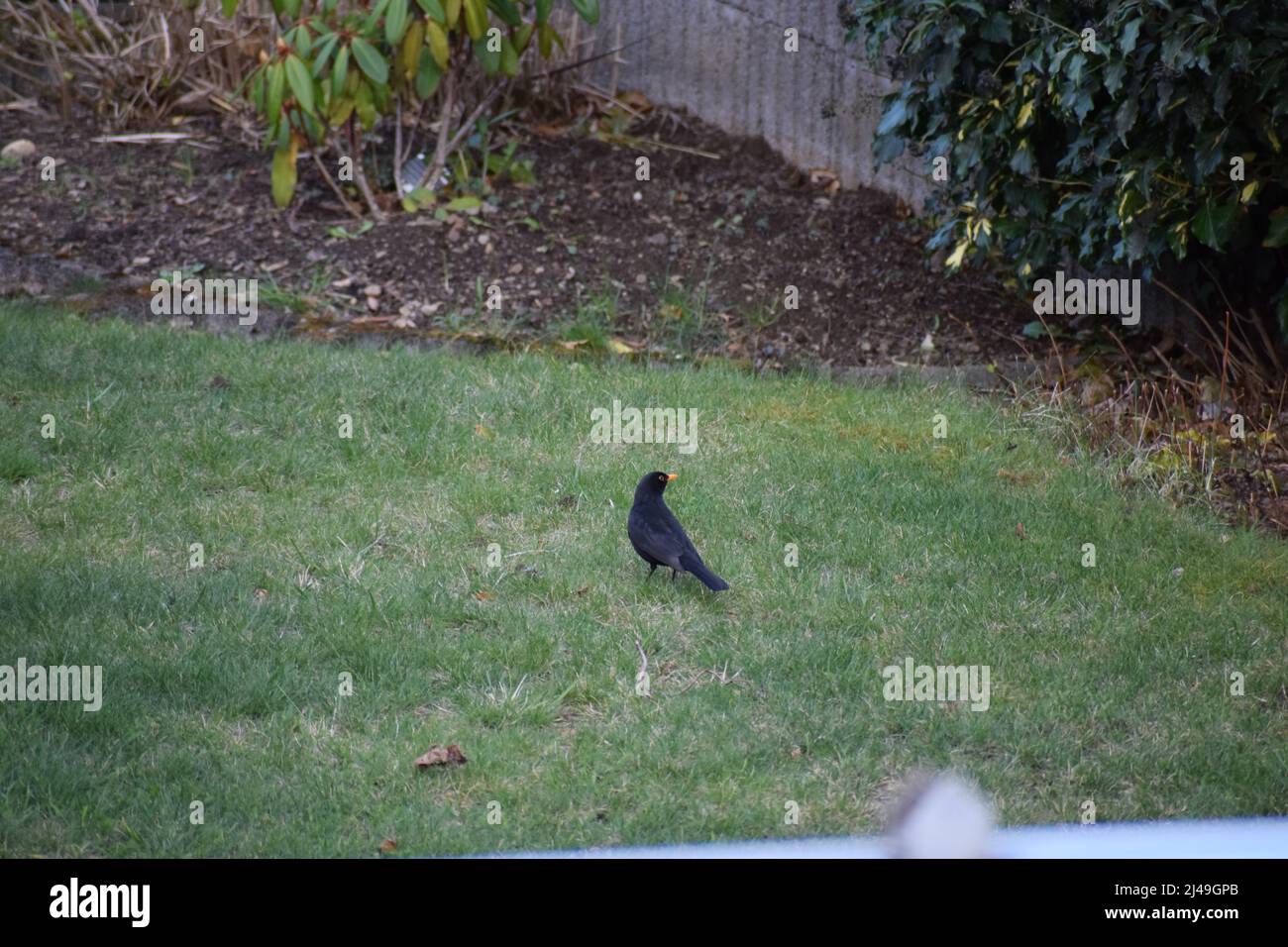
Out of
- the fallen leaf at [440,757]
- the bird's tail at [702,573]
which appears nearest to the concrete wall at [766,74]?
the bird's tail at [702,573]

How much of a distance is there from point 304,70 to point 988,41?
3.79 meters

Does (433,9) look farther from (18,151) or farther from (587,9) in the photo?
(18,151)

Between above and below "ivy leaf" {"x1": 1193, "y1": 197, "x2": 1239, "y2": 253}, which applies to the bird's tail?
below

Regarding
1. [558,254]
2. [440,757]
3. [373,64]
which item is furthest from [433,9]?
[440,757]

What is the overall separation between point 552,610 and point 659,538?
0.49 meters

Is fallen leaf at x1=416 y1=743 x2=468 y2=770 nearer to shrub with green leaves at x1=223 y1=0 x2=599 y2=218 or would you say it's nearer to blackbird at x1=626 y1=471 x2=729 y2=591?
blackbird at x1=626 y1=471 x2=729 y2=591

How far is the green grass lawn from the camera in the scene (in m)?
3.79

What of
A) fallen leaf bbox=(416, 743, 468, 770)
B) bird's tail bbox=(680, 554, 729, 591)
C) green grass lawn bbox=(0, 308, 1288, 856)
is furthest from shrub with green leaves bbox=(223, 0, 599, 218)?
fallen leaf bbox=(416, 743, 468, 770)

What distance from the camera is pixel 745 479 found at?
19.5 ft

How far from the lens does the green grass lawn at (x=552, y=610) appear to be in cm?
379

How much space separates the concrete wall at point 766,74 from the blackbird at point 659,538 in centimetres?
416

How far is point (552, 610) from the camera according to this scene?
4.86 meters

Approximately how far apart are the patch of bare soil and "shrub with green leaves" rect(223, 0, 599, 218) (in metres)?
0.44

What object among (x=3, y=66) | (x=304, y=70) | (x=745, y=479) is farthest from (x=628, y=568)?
(x=3, y=66)
